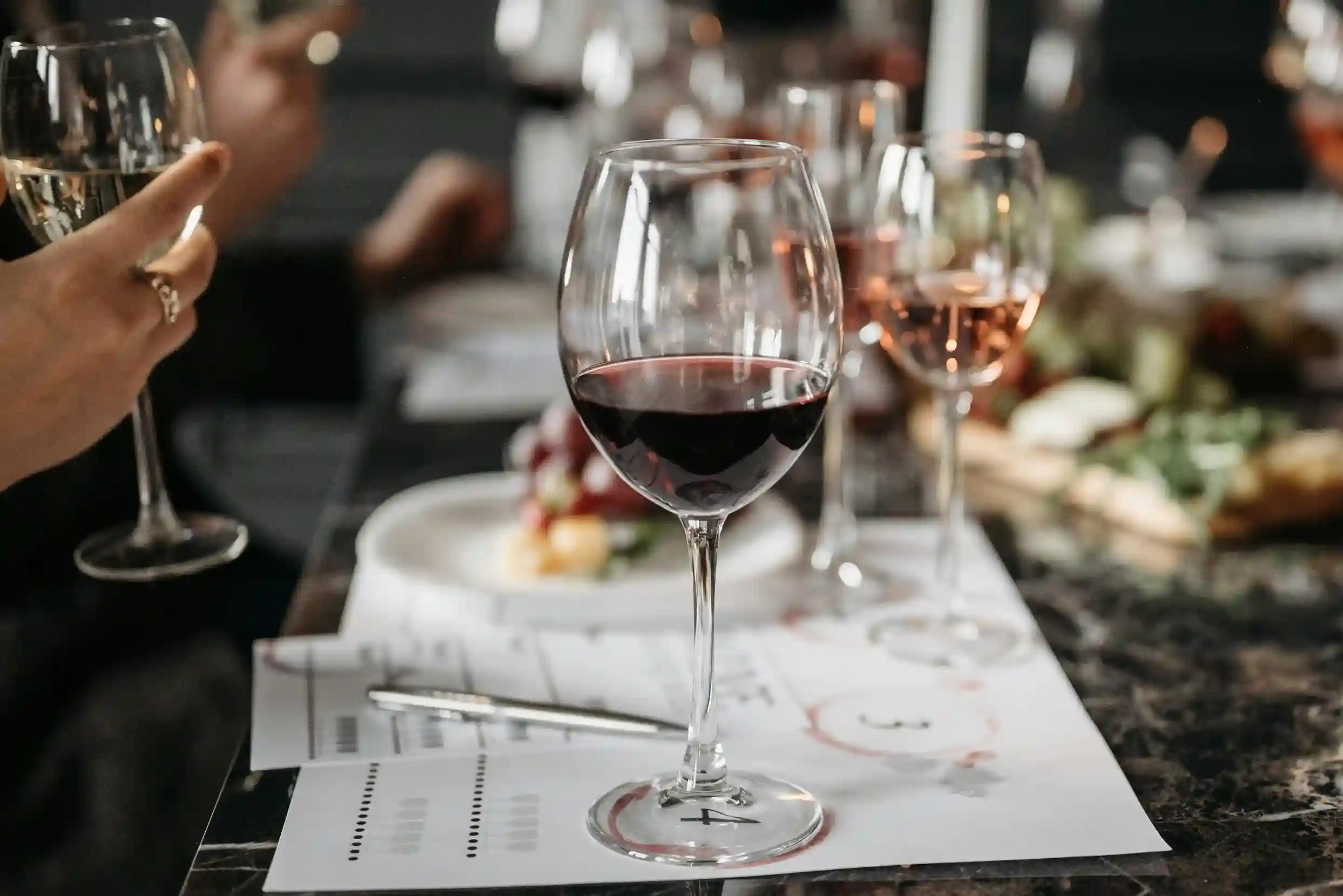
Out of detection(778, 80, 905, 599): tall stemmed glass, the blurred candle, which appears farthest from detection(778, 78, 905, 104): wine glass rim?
the blurred candle

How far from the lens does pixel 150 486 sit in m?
1.00

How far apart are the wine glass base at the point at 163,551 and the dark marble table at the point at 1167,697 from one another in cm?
9

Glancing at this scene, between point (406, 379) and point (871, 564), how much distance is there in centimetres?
79

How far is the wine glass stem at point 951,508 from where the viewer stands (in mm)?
1039

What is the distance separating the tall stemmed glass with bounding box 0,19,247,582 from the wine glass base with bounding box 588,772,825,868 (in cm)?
38

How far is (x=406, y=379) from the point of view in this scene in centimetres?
181

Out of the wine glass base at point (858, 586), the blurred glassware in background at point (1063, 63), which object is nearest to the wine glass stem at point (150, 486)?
the wine glass base at point (858, 586)

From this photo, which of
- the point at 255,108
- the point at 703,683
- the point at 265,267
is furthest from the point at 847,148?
the point at 265,267

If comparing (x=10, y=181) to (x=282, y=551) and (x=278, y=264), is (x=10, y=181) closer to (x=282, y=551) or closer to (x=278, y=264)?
(x=282, y=551)

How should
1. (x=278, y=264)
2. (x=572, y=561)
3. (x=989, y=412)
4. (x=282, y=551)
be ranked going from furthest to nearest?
(x=278, y=264)
(x=282, y=551)
(x=989, y=412)
(x=572, y=561)

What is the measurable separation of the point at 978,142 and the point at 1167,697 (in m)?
0.37

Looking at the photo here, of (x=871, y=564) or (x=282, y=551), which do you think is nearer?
(x=871, y=564)

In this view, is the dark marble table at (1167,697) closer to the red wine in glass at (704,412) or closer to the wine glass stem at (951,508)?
the wine glass stem at (951,508)

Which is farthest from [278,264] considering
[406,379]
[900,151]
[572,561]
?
[900,151]
